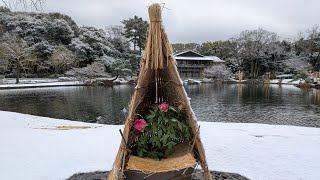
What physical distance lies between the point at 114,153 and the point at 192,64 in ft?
114

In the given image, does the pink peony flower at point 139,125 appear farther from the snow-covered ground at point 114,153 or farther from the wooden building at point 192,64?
the wooden building at point 192,64

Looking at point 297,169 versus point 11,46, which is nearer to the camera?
point 297,169

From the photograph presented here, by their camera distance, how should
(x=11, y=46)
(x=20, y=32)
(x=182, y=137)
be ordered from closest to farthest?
(x=182, y=137) < (x=11, y=46) < (x=20, y=32)

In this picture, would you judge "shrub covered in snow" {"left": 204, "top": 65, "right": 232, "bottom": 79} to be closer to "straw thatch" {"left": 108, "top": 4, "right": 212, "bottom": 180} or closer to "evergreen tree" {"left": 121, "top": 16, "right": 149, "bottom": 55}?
"evergreen tree" {"left": 121, "top": 16, "right": 149, "bottom": 55}

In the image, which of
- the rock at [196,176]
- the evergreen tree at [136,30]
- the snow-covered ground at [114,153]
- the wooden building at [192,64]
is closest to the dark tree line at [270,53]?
the wooden building at [192,64]

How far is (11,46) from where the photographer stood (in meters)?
24.0

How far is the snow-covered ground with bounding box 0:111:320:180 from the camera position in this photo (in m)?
3.50

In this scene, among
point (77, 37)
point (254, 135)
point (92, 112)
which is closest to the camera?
point (254, 135)

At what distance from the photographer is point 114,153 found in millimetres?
4363

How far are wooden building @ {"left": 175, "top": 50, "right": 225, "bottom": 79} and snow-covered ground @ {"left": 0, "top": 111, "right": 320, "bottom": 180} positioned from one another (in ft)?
106

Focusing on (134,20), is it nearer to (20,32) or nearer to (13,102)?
(20,32)

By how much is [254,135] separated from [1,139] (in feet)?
→ 15.3

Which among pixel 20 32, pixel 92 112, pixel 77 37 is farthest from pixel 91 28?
pixel 92 112

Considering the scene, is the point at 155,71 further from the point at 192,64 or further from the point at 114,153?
the point at 192,64
